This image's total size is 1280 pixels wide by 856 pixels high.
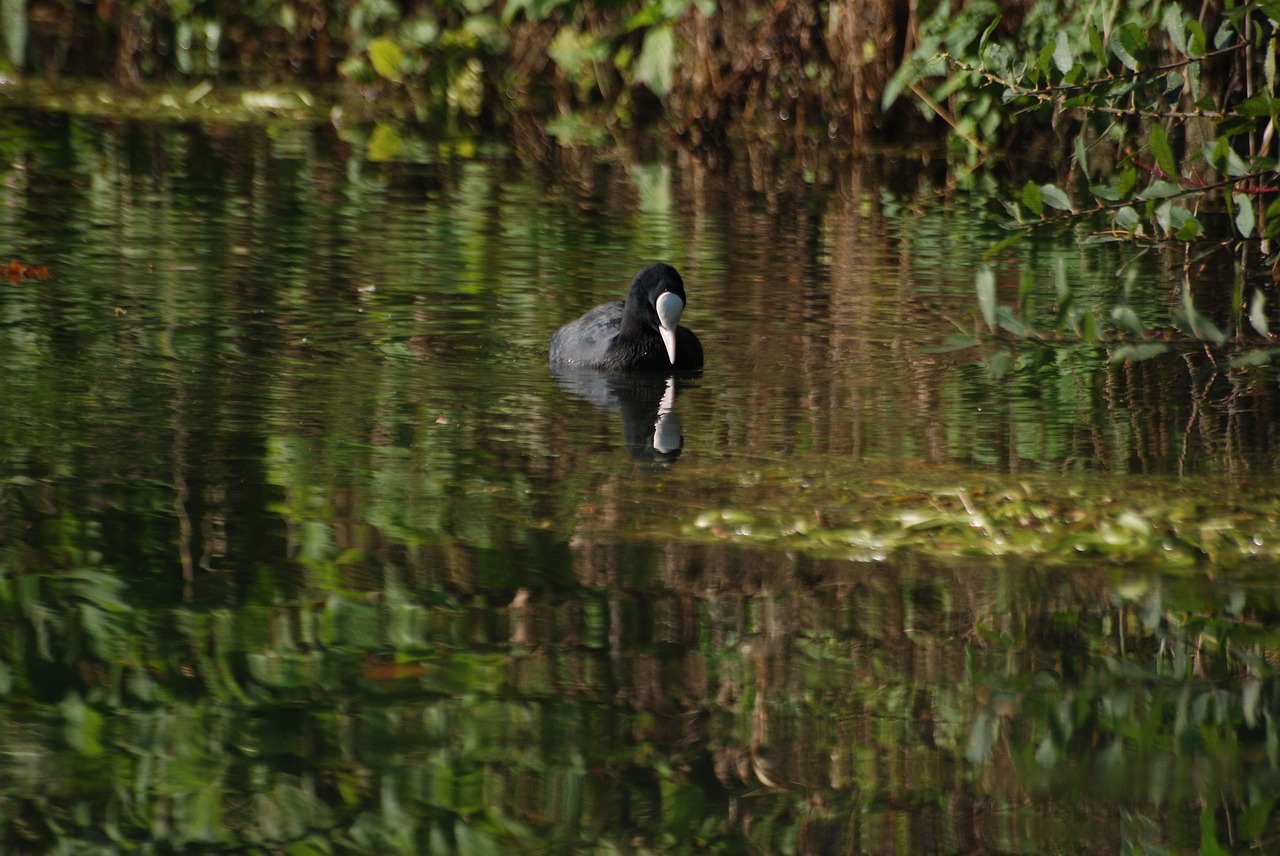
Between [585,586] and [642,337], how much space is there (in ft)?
9.62

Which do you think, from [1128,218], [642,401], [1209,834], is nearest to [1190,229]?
[1128,218]

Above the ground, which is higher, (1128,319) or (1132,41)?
(1132,41)

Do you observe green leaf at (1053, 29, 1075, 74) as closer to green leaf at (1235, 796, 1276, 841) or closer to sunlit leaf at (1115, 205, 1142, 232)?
sunlit leaf at (1115, 205, 1142, 232)

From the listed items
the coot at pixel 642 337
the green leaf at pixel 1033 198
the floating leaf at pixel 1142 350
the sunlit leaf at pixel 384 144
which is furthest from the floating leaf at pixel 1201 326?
the sunlit leaf at pixel 384 144

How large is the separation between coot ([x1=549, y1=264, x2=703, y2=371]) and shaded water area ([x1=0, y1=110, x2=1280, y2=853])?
0.13 meters

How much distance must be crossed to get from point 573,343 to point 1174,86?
2662 millimetres

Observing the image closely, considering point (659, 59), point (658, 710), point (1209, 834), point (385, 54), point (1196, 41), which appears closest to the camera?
point (1209, 834)

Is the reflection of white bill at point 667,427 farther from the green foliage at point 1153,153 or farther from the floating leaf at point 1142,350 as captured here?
the floating leaf at point 1142,350

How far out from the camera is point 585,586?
500cm

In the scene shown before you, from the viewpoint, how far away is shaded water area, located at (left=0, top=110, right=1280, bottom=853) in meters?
3.90

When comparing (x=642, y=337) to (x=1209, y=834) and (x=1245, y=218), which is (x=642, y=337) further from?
(x=1209, y=834)

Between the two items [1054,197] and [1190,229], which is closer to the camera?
[1190,229]

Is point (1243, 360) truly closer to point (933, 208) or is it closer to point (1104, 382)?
point (1104, 382)

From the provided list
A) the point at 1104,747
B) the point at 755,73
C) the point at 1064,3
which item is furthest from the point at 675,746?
the point at 755,73
